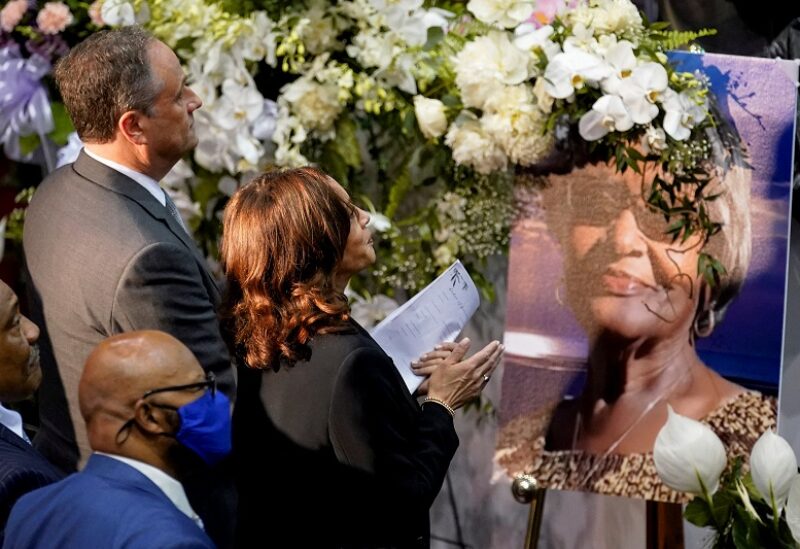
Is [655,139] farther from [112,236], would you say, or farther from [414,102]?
[112,236]

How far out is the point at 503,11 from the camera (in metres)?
2.83

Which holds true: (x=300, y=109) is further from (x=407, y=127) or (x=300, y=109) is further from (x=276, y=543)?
(x=276, y=543)

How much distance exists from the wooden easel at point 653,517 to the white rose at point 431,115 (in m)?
0.77

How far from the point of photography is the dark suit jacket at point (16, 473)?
6.00ft

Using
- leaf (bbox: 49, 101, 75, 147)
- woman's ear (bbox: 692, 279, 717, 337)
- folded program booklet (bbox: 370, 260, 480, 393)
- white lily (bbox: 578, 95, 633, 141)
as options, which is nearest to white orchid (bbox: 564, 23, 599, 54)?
white lily (bbox: 578, 95, 633, 141)

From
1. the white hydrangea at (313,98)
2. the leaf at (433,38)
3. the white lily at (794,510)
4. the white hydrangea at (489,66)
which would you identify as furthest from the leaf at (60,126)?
the white lily at (794,510)

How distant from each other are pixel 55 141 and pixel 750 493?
196 centimetres

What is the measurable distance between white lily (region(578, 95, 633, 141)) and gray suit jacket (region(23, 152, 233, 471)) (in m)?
0.85

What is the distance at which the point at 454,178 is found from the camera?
2992mm

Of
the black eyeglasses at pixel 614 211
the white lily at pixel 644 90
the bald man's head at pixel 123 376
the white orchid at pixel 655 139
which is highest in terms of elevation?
the bald man's head at pixel 123 376

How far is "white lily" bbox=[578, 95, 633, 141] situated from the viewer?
8.95 feet

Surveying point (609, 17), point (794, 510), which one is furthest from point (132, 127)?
point (794, 510)

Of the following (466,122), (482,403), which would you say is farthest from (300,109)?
(482,403)

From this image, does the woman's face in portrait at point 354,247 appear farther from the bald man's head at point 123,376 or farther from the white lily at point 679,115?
the white lily at point 679,115
